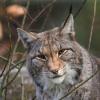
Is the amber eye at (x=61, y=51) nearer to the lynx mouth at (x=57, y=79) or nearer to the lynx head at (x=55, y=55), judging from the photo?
the lynx head at (x=55, y=55)

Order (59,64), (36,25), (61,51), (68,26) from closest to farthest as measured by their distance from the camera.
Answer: (59,64) → (61,51) → (68,26) → (36,25)

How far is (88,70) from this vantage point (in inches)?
291

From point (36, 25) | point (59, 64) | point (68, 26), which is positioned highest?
point (36, 25)

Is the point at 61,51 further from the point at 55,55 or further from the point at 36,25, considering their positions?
the point at 36,25

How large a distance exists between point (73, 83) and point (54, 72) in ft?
1.31

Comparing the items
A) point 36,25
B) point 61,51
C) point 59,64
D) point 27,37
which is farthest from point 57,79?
point 36,25

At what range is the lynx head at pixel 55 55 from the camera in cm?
701

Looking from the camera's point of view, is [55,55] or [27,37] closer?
[55,55]

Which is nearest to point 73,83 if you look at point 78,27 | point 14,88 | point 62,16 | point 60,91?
point 60,91

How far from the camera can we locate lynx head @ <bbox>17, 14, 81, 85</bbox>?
23.0ft

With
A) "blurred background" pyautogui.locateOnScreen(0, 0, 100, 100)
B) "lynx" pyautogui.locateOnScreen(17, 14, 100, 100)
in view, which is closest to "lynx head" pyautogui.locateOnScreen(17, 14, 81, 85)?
"lynx" pyautogui.locateOnScreen(17, 14, 100, 100)

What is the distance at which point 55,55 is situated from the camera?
7.05 metres

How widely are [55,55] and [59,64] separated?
13 centimetres

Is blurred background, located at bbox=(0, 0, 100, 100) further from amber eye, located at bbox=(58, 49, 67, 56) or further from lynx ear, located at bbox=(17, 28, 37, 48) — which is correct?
amber eye, located at bbox=(58, 49, 67, 56)
